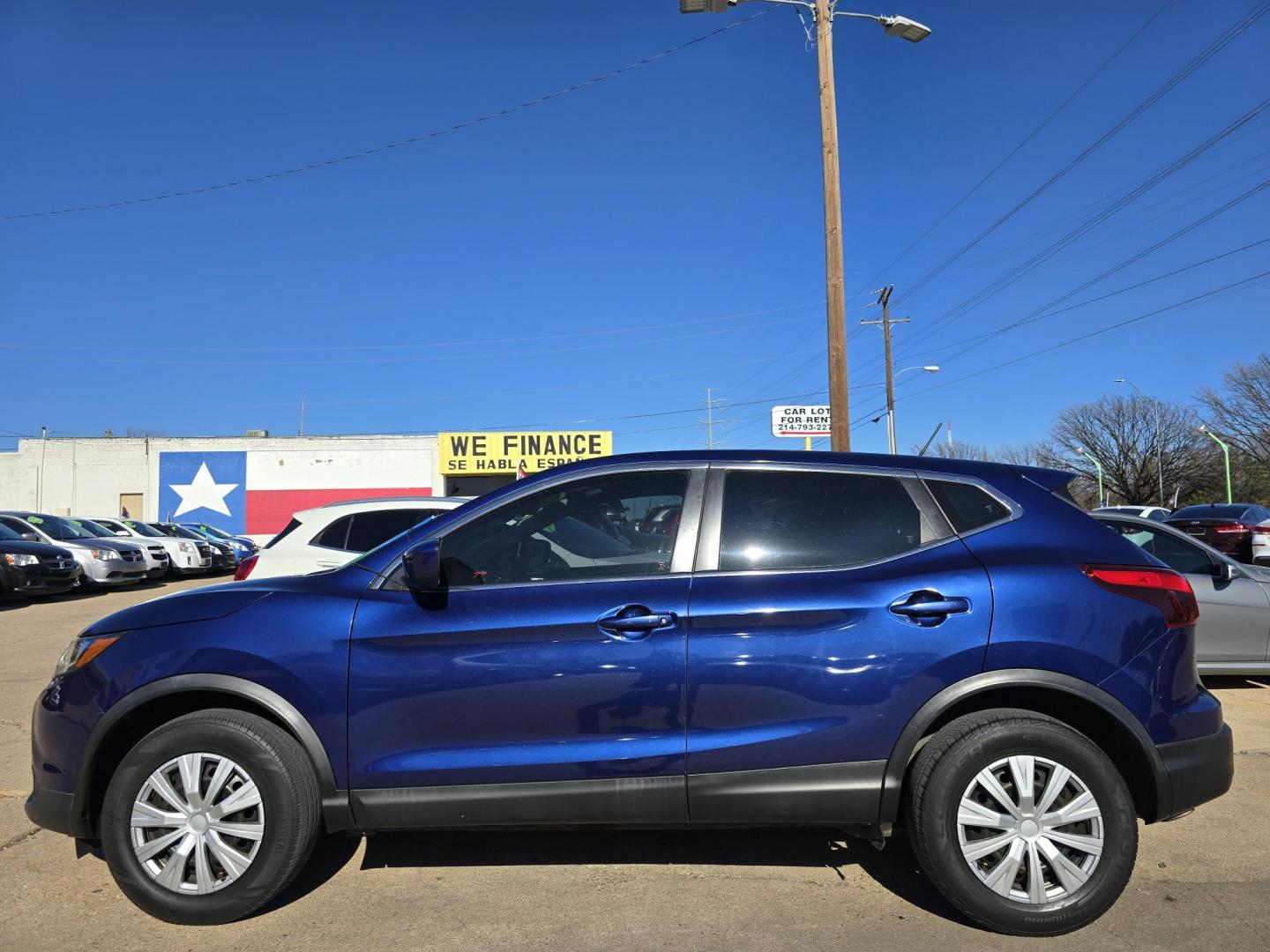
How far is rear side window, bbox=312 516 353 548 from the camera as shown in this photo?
23.1 ft

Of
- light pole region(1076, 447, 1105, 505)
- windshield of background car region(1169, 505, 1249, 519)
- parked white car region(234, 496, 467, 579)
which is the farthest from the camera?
light pole region(1076, 447, 1105, 505)

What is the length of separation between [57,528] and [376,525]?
47.4 feet

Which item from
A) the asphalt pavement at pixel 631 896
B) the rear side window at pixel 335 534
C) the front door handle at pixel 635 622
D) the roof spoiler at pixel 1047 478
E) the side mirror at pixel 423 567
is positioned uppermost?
the roof spoiler at pixel 1047 478

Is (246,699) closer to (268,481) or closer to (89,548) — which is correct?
(89,548)

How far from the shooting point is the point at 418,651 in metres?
3.16

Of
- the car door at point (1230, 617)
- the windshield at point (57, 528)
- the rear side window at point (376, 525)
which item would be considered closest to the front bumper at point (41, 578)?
the windshield at point (57, 528)

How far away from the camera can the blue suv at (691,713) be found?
3.07 metres

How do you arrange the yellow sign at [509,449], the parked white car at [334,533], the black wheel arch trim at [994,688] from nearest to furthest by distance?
the black wheel arch trim at [994,688]
the parked white car at [334,533]
the yellow sign at [509,449]

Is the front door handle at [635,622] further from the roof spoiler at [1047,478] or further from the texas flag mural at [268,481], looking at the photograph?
the texas flag mural at [268,481]

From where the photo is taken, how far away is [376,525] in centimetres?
722

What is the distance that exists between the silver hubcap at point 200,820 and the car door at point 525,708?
1.44 ft

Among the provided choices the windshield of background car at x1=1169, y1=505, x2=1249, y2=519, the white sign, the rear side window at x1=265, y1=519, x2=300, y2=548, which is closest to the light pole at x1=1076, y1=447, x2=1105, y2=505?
the windshield of background car at x1=1169, y1=505, x2=1249, y2=519

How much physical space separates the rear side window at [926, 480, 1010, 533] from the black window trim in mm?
16

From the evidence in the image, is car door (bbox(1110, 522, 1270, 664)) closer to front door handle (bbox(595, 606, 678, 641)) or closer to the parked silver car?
the parked silver car
